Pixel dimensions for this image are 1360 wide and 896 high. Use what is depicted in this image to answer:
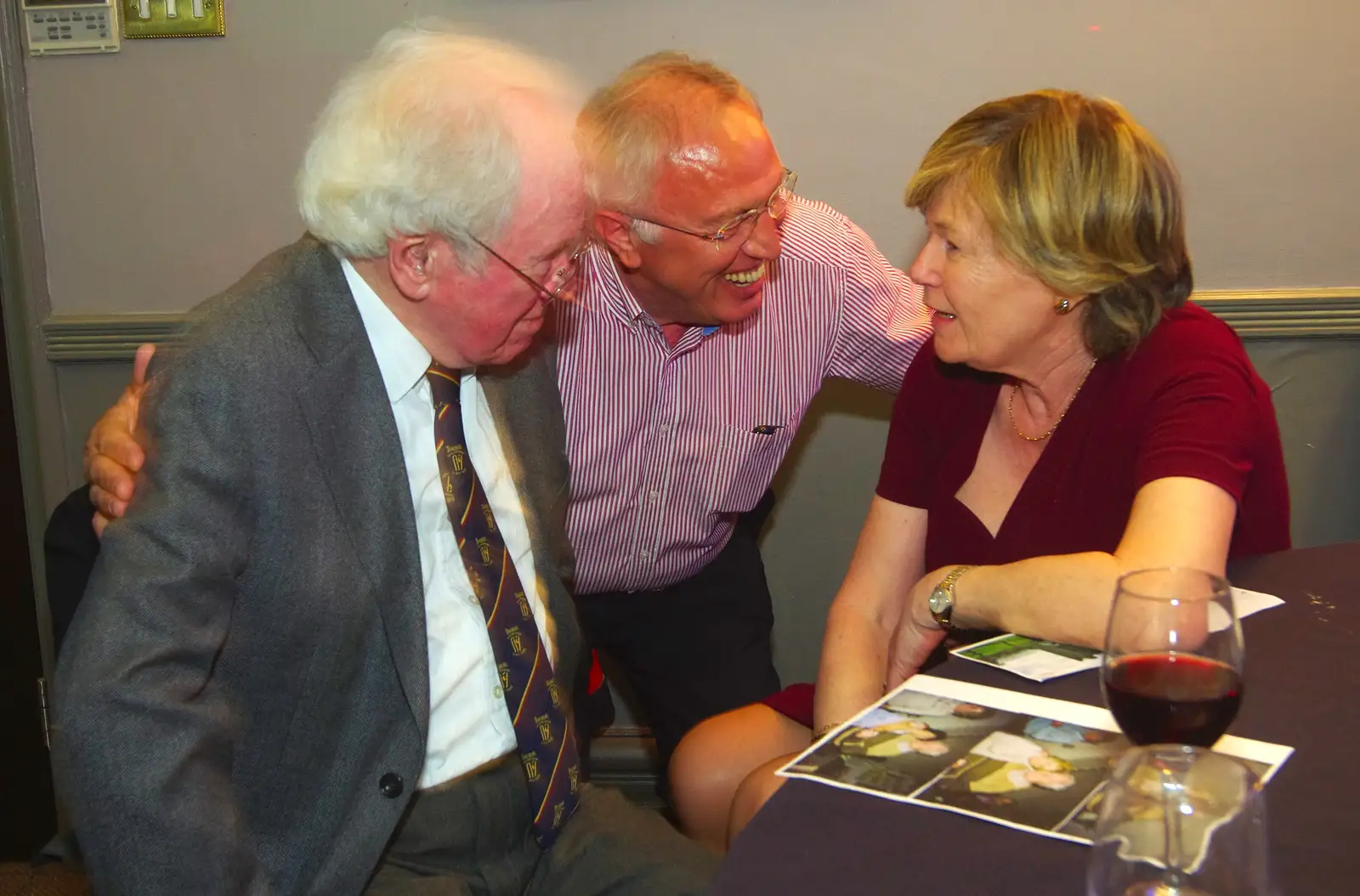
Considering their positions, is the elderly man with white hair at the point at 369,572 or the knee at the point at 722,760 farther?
the knee at the point at 722,760

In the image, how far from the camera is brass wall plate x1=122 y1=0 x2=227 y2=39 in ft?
9.37

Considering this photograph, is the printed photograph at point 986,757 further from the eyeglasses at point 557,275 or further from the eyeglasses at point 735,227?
the eyeglasses at point 735,227

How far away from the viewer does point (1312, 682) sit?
4.10 feet

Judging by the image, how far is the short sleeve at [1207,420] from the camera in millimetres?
1611

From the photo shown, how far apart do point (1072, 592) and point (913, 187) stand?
70 centimetres

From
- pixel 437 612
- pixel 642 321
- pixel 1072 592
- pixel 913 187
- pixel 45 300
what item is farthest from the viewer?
pixel 45 300

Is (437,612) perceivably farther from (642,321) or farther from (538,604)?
(642,321)

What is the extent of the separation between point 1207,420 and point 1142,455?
93 millimetres

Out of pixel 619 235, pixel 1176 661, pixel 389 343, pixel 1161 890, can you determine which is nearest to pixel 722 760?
pixel 389 343

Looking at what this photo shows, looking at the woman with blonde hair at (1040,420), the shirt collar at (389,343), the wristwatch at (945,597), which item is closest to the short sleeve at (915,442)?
the woman with blonde hair at (1040,420)

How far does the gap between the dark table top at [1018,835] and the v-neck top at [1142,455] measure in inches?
A: 17.0

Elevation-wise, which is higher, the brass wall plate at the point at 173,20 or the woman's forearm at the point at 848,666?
the brass wall plate at the point at 173,20

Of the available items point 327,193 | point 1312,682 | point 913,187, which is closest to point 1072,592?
point 1312,682

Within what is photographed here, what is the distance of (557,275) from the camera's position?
172 cm
